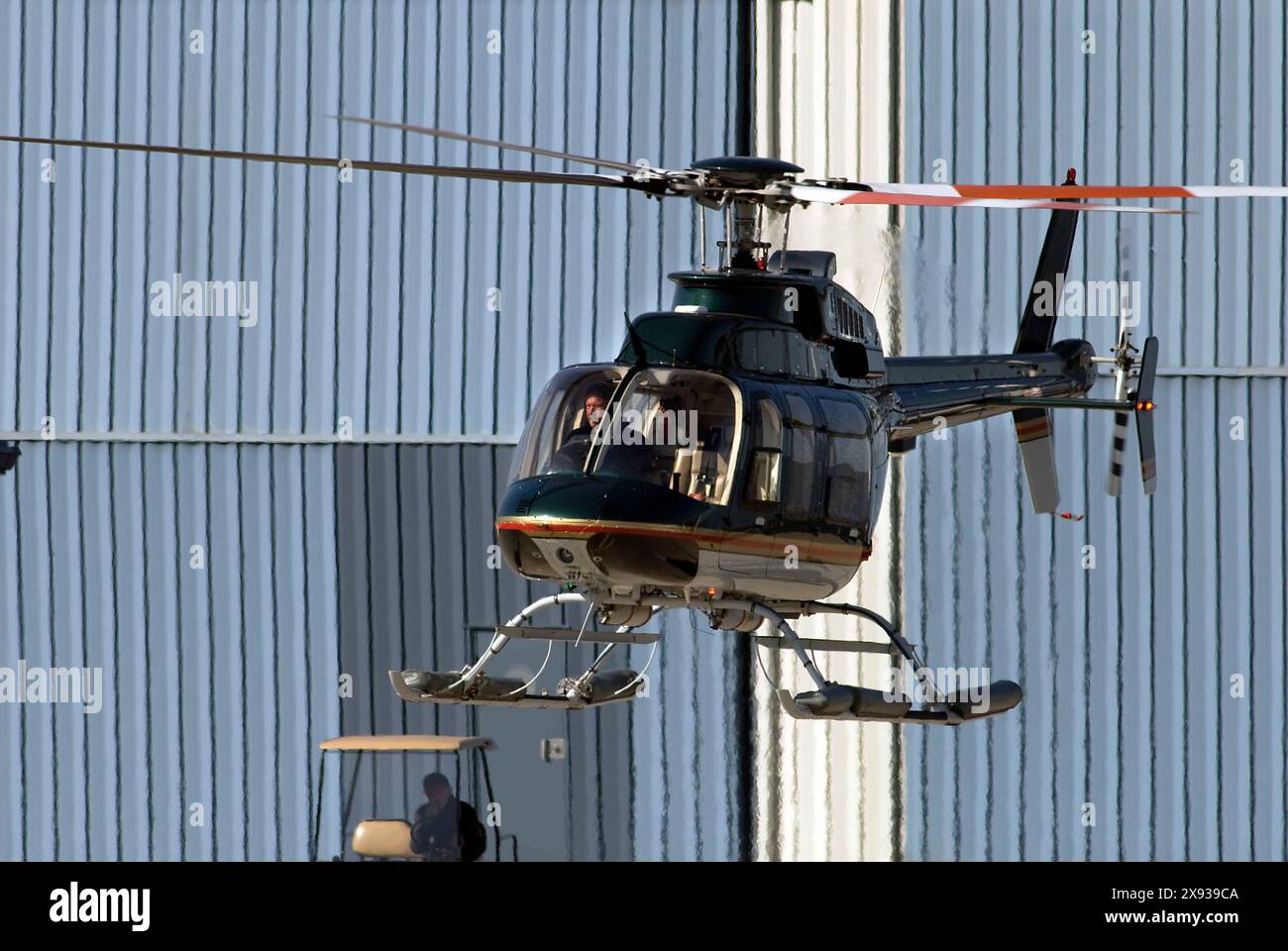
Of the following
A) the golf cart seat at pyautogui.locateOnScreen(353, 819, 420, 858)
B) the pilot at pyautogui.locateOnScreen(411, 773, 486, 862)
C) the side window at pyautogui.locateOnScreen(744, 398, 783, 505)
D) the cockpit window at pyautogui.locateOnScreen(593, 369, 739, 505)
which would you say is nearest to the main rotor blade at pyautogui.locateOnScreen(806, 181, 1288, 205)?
the side window at pyautogui.locateOnScreen(744, 398, 783, 505)

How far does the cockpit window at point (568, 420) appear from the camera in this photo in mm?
11109

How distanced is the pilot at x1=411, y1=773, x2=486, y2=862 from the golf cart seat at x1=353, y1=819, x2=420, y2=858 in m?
0.07

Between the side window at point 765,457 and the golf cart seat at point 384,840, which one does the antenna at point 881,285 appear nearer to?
the side window at point 765,457

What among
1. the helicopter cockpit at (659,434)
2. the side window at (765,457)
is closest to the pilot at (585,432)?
the helicopter cockpit at (659,434)

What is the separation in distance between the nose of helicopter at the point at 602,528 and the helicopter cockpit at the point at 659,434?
94mm

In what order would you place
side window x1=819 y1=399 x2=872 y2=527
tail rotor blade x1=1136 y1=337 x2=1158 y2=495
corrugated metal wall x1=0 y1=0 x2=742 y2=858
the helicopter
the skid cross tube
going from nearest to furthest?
the helicopter < the skid cross tube < side window x1=819 y1=399 x2=872 y2=527 < tail rotor blade x1=1136 y1=337 x2=1158 y2=495 < corrugated metal wall x1=0 y1=0 x2=742 y2=858

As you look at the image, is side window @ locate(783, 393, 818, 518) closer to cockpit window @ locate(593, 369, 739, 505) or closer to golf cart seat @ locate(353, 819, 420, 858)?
cockpit window @ locate(593, 369, 739, 505)

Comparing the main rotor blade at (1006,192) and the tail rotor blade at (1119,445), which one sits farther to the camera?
the tail rotor blade at (1119,445)

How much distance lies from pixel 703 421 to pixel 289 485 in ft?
20.8

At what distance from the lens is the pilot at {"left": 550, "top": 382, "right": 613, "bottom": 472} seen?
36.3 ft

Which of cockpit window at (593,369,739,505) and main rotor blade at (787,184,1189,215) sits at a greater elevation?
main rotor blade at (787,184,1189,215)

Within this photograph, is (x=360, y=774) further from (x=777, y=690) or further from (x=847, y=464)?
(x=847, y=464)

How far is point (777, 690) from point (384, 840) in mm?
4399

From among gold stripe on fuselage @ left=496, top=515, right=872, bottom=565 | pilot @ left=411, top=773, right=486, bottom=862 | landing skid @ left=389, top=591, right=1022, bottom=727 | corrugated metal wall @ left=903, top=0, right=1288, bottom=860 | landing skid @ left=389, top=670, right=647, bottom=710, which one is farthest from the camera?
corrugated metal wall @ left=903, top=0, right=1288, bottom=860
